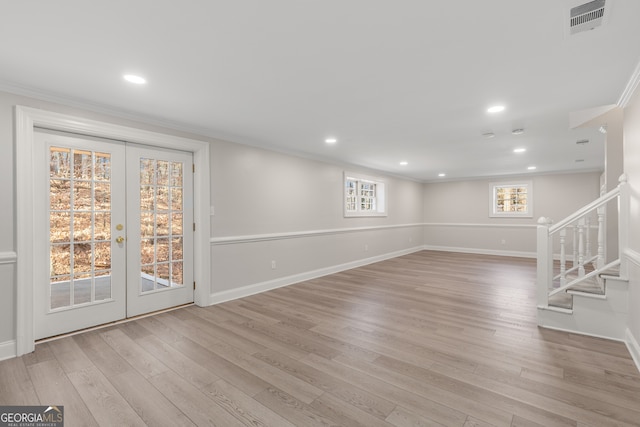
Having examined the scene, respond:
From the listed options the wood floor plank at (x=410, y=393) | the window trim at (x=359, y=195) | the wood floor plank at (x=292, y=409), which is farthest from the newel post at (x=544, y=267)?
the window trim at (x=359, y=195)

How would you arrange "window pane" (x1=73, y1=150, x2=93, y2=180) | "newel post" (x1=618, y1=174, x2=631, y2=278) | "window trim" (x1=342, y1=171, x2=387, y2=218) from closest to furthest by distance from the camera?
1. "newel post" (x1=618, y1=174, x2=631, y2=278)
2. "window pane" (x1=73, y1=150, x2=93, y2=180)
3. "window trim" (x1=342, y1=171, x2=387, y2=218)

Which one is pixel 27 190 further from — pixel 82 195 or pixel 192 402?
pixel 192 402

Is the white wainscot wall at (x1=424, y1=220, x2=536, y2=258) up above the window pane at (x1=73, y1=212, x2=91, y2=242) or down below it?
below

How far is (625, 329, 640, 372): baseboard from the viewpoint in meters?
2.33

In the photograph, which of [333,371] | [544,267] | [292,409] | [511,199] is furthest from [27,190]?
[511,199]

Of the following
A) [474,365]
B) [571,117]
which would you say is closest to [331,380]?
[474,365]

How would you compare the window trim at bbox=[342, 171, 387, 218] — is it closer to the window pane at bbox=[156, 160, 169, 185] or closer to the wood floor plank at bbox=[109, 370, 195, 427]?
the window pane at bbox=[156, 160, 169, 185]

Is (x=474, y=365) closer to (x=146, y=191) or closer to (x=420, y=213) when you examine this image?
(x=146, y=191)

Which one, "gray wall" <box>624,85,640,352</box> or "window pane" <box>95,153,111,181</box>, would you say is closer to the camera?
"gray wall" <box>624,85,640,352</box>

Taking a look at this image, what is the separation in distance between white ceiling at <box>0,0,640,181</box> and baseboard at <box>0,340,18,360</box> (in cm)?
220

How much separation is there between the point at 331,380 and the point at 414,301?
2294 mm

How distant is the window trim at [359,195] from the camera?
6.40 m

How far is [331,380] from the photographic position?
216 centimetres

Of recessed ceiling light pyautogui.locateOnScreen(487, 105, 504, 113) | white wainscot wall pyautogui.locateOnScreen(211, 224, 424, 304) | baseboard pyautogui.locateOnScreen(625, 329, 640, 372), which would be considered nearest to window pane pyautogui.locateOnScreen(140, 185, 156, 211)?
white wainscot wall pyautogui.locateOnScreen(211, 224, 424, 304)
